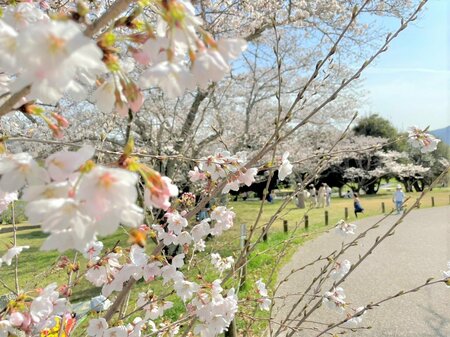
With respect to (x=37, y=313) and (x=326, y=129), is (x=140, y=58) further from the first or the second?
(x=326, y=129)

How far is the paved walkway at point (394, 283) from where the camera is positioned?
4.95m

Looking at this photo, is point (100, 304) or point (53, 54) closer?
point (53, 54)

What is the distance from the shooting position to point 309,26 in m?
8.34

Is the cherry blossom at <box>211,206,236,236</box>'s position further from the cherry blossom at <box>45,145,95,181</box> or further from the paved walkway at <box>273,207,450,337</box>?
the cherry blossom at <box>45,145,95,181</box>

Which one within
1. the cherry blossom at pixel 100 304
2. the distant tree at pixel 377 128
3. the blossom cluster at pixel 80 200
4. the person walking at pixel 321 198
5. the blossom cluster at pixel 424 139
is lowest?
the person walking at pixel 321 198

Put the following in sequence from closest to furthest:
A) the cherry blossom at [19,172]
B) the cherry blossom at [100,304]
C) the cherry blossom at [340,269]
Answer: the cherry blossom at [19,172] → the cherry blossom at [100,304] → the cherry blossom at [340,269]

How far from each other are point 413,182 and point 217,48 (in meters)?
37.9

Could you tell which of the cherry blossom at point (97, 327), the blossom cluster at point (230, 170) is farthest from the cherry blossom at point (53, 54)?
the cherry blossom at point (97, 327)

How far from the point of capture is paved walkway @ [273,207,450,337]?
495 cm

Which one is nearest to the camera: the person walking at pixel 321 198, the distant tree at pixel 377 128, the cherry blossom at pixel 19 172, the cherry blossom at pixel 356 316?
the cherry blossom at pixel 19 172

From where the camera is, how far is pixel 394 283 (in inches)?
267

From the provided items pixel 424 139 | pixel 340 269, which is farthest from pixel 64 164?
pixel 340 269

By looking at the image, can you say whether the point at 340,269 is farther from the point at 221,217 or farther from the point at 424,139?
the point at 424,139

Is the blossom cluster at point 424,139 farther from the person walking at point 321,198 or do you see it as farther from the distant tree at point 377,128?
the distant tree at point 377,128
